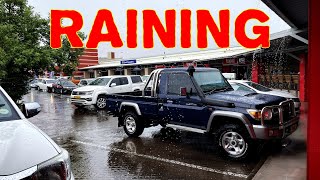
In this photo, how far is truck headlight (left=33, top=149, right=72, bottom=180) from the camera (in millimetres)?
2356

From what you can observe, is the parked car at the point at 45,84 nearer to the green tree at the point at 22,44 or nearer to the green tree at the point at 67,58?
the green tree at the point at 67,58

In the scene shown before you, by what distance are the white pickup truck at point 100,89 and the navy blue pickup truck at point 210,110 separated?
748cm

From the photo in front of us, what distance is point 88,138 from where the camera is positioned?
9.70 meters

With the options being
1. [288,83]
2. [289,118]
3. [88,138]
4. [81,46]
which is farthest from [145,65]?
[289,118]

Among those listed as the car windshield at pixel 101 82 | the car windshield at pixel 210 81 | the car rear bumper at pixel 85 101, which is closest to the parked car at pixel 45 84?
the car windshield at pixel 101 82

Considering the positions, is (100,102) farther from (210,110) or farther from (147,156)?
(210,110)

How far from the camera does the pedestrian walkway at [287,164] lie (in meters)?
5.81

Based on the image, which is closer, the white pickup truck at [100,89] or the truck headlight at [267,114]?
the truck headlight at [267,114]

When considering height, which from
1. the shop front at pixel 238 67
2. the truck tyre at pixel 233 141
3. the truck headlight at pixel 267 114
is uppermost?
the shop front at pixel 238 67

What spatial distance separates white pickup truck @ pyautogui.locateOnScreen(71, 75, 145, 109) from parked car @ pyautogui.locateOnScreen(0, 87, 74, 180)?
13.6 m

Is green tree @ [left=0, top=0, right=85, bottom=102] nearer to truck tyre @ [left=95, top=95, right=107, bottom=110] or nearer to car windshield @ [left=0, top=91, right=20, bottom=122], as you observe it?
truck tyre @ [left=95, top=95, right=107, bottom=110]

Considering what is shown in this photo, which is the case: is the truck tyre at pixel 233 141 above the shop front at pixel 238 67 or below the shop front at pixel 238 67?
below

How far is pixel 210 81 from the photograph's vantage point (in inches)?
324

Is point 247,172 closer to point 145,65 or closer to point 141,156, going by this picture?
point 141,156
